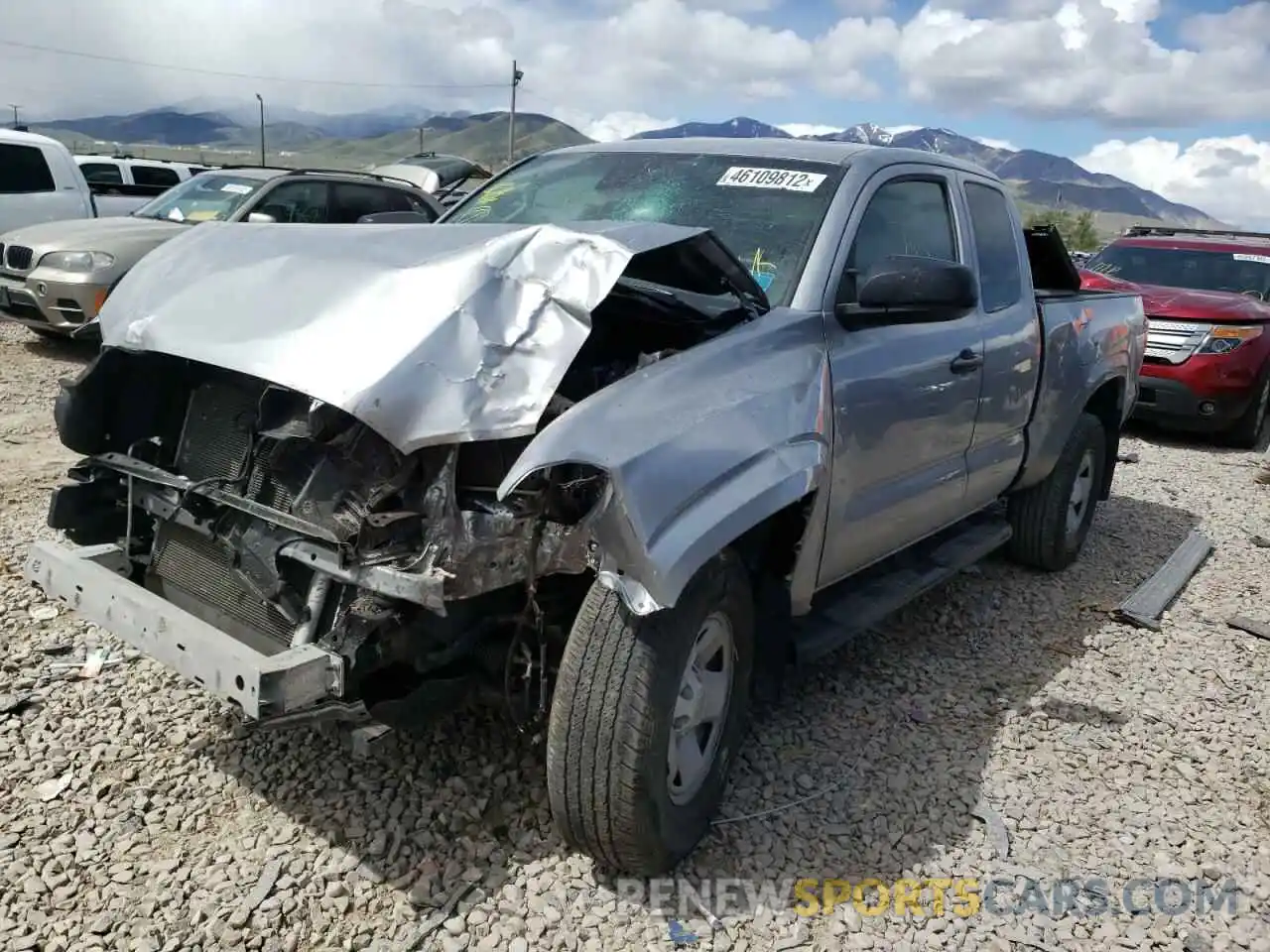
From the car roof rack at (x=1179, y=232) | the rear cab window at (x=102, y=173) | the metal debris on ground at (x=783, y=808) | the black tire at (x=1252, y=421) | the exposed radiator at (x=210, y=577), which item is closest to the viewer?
the exposed radiator at (x=210, y=577)

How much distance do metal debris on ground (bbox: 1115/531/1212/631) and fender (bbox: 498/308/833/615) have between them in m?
2.60

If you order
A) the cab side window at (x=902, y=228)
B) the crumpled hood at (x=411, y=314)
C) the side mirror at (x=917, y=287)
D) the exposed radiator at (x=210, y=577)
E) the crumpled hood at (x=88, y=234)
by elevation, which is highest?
the cab side window at (x=902, y=228)

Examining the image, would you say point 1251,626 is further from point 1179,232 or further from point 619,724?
point 1179,232

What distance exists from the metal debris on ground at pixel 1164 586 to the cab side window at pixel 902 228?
206 centimetres

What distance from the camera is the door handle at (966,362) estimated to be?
12.0ft

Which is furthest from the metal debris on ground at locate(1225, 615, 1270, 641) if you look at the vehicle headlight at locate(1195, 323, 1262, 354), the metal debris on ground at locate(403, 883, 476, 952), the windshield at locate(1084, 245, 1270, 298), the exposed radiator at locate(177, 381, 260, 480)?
the windshield at locate(1084, 245, 1270, 298)

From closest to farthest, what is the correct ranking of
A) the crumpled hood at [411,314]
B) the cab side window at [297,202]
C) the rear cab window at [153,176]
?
the crumpled hood at [411,314], the cab side window at [297,202], the rear cab window at [153,176]

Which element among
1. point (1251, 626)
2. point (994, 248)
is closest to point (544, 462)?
point (994, 248)

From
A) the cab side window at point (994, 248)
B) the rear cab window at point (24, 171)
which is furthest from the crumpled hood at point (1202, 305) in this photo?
the rear cab window at point (24, 171)

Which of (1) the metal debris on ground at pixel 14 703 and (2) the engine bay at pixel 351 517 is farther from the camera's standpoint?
(1) the metal debris on ground at pixel 14 703

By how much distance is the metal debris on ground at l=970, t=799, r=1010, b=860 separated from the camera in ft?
9.73

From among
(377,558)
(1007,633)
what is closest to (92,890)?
(377,558)

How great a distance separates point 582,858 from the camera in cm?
271

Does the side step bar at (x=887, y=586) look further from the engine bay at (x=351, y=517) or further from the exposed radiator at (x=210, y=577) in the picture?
the exposed radiator at (x=210, y=577)
